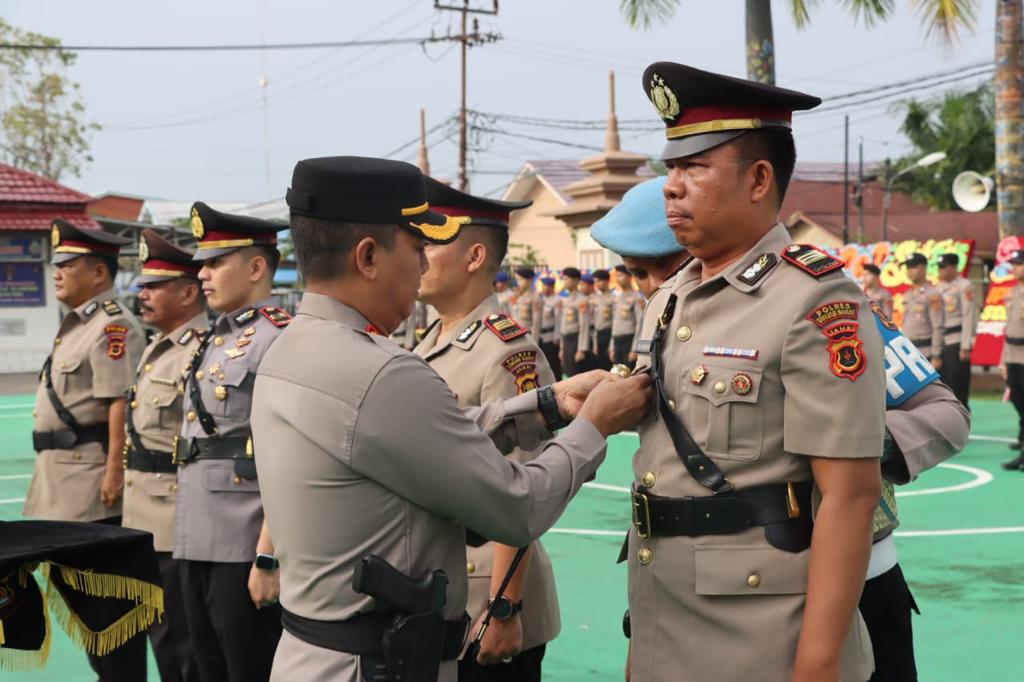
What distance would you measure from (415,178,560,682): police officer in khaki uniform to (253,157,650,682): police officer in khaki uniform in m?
0.74

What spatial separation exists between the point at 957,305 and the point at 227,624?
37.3 feet

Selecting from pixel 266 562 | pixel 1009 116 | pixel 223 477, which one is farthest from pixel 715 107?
pixel 1009 116

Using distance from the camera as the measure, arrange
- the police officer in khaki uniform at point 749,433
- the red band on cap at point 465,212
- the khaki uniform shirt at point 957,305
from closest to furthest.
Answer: the police officer in khaki uniform at point 749,433 → the red band on cap at point 465,212 → the khaki uniform shirt at point 957,305

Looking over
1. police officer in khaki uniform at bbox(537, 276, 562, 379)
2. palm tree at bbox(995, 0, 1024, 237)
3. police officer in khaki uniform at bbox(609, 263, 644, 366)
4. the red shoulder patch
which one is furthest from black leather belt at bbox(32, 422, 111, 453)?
police officer in khaki uniform at bbox(537, 276, 562, 379)

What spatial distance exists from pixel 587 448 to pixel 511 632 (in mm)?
944

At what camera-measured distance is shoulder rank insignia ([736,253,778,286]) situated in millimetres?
2283

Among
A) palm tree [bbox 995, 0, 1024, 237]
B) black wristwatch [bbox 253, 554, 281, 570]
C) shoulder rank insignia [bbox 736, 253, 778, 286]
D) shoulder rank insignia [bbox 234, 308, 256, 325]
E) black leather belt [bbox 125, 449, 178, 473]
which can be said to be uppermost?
palm tree [bbox 995, 0, 1024, 237]

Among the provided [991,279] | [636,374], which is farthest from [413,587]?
[991,279]

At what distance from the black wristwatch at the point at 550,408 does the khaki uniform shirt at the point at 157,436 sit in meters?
2.33

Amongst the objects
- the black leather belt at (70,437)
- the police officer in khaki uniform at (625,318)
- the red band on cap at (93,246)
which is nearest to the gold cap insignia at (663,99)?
the black leather belt at (70,437)

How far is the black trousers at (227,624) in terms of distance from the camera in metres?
3.98

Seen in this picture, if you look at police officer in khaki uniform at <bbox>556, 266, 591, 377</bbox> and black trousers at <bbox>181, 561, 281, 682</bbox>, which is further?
police officer in khaki uniform at <bbox>556, 266, 591, 377</bbox>

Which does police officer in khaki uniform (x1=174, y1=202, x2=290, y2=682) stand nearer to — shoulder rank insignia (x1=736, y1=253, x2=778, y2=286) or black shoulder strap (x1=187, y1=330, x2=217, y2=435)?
black shoulder strap (x1=187, y1=330, x2=217, y2=435)

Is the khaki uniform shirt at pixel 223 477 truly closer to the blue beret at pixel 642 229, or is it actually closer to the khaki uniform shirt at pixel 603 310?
the blue beret at pixel 642 229
